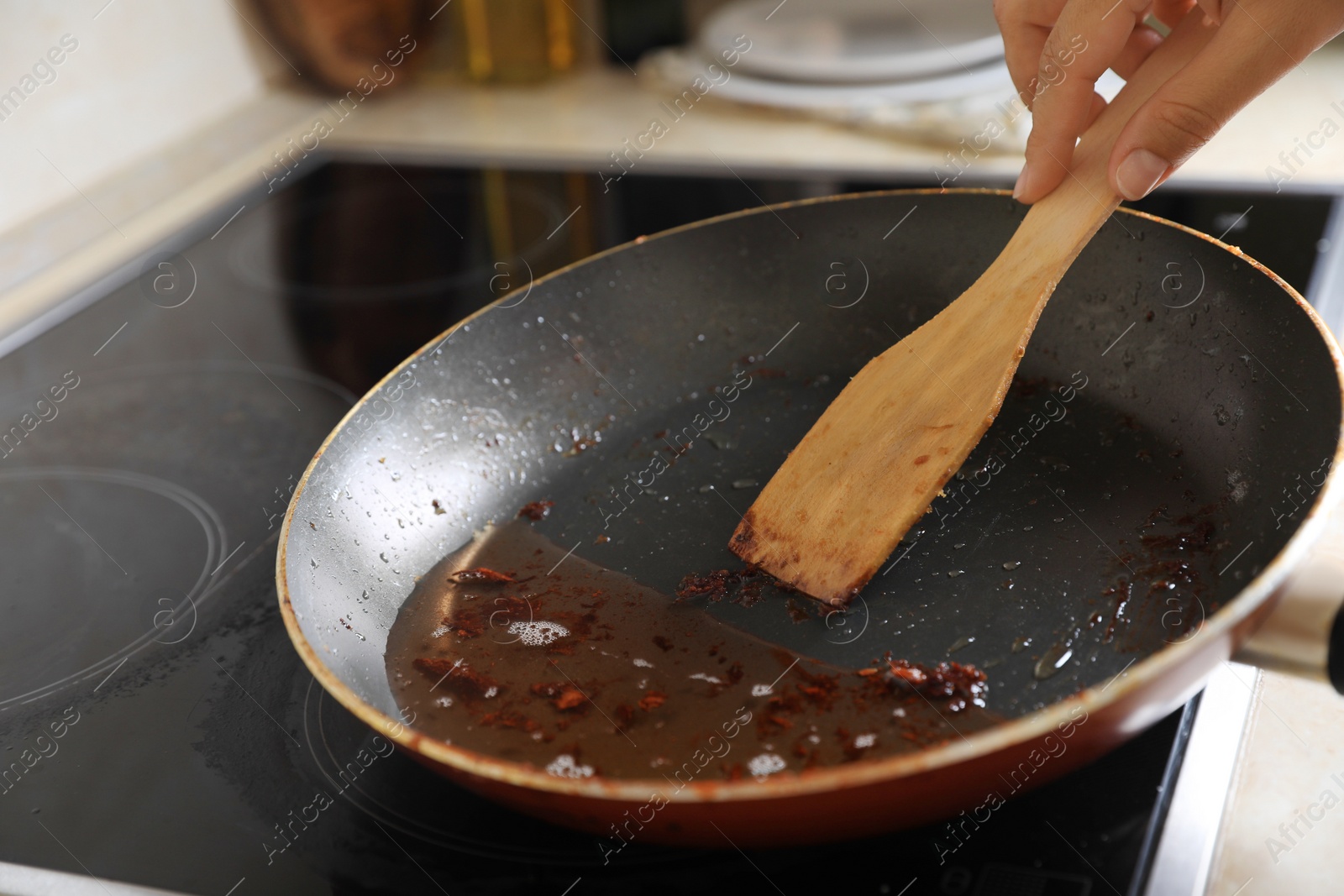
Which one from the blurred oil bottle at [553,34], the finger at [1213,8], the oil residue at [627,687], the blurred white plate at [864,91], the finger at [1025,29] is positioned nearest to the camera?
the oil residue at [627,687]

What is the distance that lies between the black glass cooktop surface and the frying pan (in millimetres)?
56

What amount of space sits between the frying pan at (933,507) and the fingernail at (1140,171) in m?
0.10

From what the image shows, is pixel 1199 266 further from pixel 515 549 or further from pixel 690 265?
pixel 515 549

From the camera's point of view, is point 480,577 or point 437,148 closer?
point 480,577

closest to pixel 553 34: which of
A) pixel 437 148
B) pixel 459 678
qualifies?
pixel 437 148

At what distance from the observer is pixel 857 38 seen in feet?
4.34

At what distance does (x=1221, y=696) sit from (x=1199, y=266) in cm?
31

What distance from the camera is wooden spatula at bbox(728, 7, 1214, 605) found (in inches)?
26.4

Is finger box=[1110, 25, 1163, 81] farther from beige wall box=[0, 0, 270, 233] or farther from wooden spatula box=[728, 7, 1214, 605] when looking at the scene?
beige wall box=[0, 0, 270, 233]

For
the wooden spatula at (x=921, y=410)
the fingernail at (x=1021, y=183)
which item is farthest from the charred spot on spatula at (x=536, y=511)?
the fingernail at (x=1021, y=183)

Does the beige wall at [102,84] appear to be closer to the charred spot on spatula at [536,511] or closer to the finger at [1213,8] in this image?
the charred spot on spatula at [536,511]

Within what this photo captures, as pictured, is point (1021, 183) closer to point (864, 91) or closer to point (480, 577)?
point (480, 577)

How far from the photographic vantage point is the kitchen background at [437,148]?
3.44ft

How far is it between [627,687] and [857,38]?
3.28 feet
